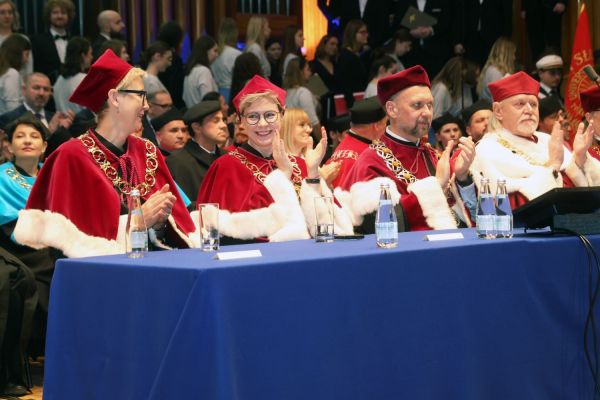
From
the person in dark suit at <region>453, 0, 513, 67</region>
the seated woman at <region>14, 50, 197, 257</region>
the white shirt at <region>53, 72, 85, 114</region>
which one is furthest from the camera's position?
the person in dark suit at <region>453, 0, 513, 67</region>

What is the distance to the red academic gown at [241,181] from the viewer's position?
5746mm

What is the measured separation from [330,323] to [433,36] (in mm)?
10397

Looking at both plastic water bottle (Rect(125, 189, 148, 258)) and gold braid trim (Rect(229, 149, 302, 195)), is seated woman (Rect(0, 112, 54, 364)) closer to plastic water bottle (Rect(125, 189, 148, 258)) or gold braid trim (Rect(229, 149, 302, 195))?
gold braid trim (Rect(229, 149, 302, 195))

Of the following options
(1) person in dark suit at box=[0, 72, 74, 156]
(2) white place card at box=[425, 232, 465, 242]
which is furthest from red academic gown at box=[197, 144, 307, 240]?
(1) person in dark suit at box=[0, 72, 74, 156]

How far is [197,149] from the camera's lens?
8.09m

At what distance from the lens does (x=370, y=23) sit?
14289 mm

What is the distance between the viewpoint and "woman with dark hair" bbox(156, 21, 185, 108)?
11625 millimetres

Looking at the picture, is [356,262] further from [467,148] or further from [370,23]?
[370,23]

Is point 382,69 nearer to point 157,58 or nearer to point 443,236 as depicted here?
point 157,58

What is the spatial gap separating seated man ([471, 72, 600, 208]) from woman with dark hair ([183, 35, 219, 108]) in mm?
5009

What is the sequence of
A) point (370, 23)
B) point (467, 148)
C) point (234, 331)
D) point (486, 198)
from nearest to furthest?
point (234, 331) < point (486, 198) < point (467, 148) < point (370, 23)

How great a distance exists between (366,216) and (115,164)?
58.5 inches

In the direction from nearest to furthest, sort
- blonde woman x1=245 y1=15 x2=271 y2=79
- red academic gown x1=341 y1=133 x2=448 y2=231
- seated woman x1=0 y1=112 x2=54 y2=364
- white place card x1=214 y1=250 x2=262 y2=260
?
1. white place card x1=214 y1=250 x2=262 y2=260
2. red academic gown x1=341 y1=133 x2=448 y2=231
3. seated woman x1=0 y1=112 x2=54 y2=364
4. blonde woman x1=245 y1=15 x2=271 y2=79

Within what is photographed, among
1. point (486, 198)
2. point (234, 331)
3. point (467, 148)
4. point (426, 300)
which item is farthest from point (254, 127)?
point (234, 331)
